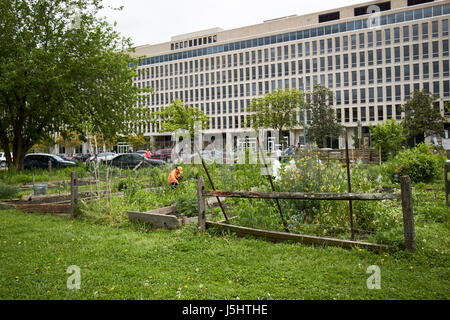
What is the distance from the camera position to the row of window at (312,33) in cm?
6206

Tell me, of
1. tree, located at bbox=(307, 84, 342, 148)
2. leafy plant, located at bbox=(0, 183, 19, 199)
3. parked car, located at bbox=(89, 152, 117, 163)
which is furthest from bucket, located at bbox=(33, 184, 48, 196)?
tree, located at bbox=(307, 84, 342, 148)

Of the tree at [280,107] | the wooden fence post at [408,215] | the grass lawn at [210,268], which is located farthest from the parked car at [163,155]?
the wooden fence post at [408,215]

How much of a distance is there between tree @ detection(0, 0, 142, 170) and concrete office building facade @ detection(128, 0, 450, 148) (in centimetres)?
2955

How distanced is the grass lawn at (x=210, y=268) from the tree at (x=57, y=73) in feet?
45.7

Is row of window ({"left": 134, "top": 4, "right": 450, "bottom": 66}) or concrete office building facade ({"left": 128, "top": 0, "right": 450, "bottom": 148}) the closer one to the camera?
row of window ({"left": 134, "top": 4, "right": 450, "bottom": 66})

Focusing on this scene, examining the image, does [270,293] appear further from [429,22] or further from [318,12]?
[318,12]

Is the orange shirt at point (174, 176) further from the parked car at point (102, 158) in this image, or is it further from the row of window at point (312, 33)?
the row of window at point (312, 33)

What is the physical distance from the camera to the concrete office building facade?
62438 millimetres

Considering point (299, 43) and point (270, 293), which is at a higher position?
point (299, 43)

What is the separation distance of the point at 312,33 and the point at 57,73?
62.2 m

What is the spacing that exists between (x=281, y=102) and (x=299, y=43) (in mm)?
27671

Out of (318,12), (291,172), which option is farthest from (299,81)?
(291,172)

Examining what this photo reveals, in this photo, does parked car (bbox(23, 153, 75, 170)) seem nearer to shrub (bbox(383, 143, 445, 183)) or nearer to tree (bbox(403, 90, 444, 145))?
shrub (bbox(383, 143, 445, 183))

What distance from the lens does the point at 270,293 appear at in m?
4.03
